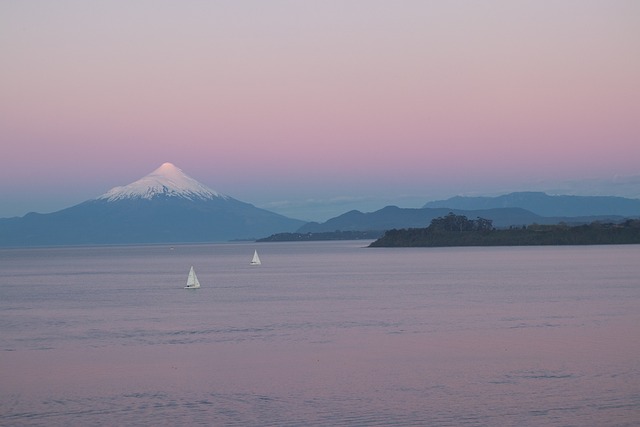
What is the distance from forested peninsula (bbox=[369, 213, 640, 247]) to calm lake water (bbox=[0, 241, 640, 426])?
117118mm

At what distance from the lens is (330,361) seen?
1070 inches

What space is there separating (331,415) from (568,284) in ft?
140

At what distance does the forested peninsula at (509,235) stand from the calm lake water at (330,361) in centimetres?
11712

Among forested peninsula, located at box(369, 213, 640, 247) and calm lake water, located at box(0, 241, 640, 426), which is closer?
calm lake water, located at box(0, 241, 640, 426)

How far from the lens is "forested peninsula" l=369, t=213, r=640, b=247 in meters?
165

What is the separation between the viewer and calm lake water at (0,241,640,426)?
20.2 metres

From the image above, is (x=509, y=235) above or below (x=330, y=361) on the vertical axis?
above

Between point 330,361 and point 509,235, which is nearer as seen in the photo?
point 330,361

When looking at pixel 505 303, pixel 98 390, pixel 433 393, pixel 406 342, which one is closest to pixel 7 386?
pixel 98 390

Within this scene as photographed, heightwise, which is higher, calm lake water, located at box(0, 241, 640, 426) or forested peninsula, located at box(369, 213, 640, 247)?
forested peninsula, located at box(369, 213, 640, 247)

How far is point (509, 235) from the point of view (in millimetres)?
178750

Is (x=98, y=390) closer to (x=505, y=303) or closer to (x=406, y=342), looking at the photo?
(x=406, y=342)

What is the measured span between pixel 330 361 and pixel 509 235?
510ft

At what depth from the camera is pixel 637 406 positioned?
19.9 m
